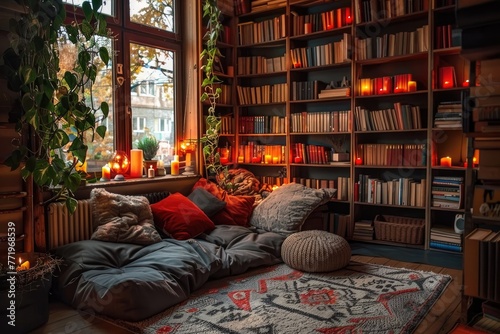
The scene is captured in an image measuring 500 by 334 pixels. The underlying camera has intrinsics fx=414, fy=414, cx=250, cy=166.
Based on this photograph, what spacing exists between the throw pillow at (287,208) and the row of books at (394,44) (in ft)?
4.75

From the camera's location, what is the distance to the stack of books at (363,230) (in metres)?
4.27

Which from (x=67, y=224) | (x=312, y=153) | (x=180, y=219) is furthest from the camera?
(x=312, y=153)

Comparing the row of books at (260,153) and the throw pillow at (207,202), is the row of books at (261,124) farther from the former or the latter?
the throw pillow at (207,202)

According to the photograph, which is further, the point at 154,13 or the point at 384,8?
the point at 154,13

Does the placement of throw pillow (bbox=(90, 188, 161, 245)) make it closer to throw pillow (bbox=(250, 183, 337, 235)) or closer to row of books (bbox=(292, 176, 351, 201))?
throw pillow (bbox=(250, 183, 337, 235))

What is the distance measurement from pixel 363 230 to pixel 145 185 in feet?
7.40

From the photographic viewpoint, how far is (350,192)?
14.4ft

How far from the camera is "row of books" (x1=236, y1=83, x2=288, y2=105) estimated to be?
4.81 m

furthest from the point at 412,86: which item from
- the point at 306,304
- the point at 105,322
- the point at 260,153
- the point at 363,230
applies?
the point at 105,322

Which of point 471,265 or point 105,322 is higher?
point 471,265

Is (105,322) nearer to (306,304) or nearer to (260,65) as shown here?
(306,304)

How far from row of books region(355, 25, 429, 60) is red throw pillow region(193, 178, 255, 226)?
188 centimetres

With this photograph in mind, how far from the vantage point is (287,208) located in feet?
12.6

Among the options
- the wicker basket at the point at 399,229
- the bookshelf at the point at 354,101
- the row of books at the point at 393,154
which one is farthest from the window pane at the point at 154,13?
the wicker basket at the point at 399,229
